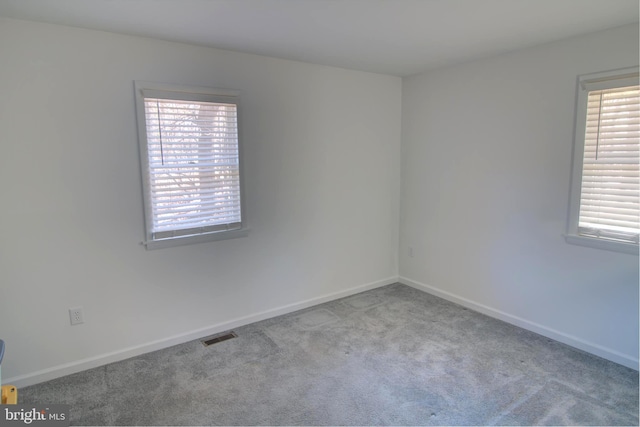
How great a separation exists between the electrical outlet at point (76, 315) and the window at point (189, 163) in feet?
2.07

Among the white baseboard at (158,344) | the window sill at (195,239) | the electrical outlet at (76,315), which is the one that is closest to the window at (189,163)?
the window sill at (195,239)

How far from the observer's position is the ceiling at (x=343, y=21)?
6.84 feet

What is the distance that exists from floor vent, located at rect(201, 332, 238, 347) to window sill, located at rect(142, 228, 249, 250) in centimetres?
81

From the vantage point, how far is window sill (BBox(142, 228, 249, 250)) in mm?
2795

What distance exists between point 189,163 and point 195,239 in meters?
0.60

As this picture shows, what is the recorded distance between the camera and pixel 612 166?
2.58 metres

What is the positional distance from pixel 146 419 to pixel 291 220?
1.90 meters

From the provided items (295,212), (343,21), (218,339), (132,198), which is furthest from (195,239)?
(343,21)

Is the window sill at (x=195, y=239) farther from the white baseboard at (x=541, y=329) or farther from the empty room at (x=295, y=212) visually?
the white baseboard at (x=541, y=329)

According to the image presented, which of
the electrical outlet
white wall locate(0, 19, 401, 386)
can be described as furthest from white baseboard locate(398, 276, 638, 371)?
the electrical outlet

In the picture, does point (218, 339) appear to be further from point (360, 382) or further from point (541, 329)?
point (541, 329)

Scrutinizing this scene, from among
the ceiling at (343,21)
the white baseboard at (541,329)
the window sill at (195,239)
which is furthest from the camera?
the window sill at (195,239)

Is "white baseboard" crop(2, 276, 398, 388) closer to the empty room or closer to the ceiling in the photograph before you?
the empty room

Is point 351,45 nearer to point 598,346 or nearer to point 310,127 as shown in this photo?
point 310,127
